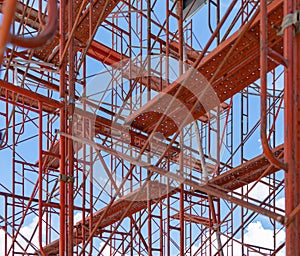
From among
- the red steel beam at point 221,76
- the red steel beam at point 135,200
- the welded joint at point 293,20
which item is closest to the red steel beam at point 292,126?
the welded joint at point 293,20

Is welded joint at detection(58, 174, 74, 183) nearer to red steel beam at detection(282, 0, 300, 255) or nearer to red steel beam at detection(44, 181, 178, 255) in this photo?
red steel beam at detection(44, 181, 178, 255)

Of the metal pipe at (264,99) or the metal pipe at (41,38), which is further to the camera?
the metal pipe at (264,99)

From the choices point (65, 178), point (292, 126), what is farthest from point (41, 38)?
point (65, 178)

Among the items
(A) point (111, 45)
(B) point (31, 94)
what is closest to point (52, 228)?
(A) point (111, 45)

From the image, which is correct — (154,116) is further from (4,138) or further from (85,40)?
(4,138)

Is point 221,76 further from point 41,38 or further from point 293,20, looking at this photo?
point 41,38

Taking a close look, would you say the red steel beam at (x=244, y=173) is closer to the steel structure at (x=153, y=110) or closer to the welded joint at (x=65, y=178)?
the steel structure at (x=153, y=110)

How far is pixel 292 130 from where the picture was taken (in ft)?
9.93

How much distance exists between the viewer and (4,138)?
879 centimetres

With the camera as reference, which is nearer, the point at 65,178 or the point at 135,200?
the point at 65,178

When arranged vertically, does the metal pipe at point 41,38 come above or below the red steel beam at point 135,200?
below

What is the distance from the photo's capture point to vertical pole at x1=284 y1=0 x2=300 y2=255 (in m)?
2.96

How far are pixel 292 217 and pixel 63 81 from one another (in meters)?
3.22

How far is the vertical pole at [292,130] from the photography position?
116 inches
